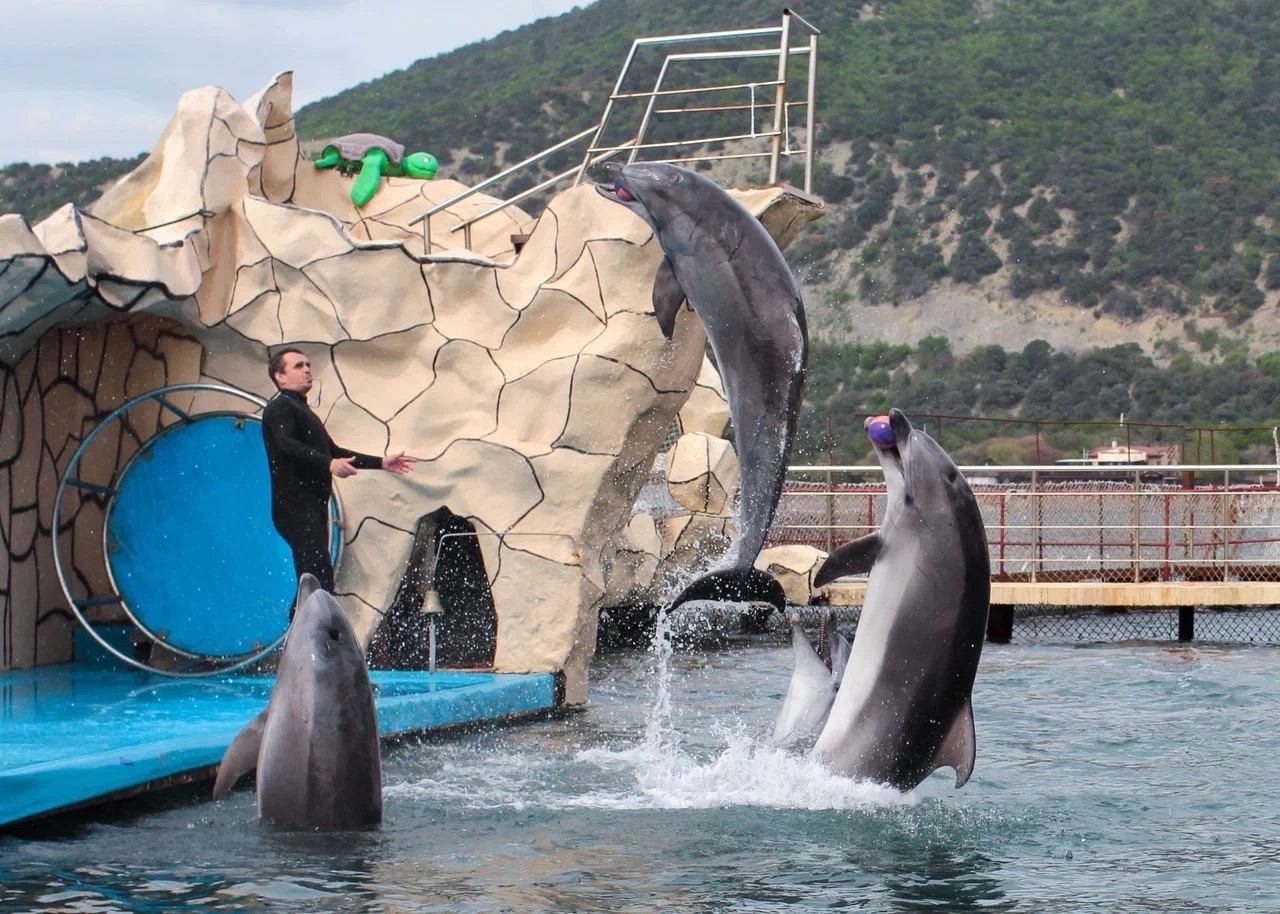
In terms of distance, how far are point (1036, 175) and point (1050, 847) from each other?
43250mm

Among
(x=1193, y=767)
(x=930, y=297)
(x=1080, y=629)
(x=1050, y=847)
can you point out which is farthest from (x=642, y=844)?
(x=930, y=297)

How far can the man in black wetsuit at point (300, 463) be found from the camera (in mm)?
7297

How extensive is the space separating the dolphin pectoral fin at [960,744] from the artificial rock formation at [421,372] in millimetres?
3868

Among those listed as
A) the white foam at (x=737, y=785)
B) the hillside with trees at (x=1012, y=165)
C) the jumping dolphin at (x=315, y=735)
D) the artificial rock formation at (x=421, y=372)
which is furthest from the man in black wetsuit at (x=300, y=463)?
the hillside with trees at (x=1012, y=165)

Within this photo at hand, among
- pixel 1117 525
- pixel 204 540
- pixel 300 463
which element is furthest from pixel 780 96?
pixel 1117 525

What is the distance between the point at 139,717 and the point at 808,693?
3013 mm

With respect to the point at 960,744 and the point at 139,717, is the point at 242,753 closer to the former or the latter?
the point at 139,717

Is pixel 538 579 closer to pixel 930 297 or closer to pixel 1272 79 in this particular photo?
pixel 930 297

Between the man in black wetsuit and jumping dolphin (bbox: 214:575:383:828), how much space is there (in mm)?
1647

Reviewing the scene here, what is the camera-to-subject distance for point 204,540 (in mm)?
9023

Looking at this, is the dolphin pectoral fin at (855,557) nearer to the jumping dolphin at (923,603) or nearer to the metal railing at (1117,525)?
the jumping dolphin at (923,603)

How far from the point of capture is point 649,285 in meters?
8.98

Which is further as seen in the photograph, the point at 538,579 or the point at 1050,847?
the point at 538,579

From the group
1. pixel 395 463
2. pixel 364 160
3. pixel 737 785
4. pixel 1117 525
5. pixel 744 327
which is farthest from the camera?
pixel 1117 525
